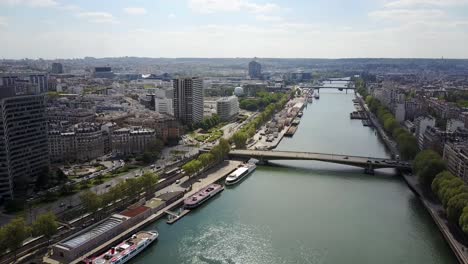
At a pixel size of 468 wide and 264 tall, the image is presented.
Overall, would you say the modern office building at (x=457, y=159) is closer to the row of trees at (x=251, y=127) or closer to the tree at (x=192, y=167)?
the row of trees at (x=251, y=127)

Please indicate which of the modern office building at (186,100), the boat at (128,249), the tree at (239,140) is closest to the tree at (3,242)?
the boat at (128,249)

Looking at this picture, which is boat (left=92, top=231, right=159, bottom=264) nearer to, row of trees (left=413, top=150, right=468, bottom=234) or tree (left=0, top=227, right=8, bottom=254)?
tree (left=0, top=227, right=8, bottom=254)

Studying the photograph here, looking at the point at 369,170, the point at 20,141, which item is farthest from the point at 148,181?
the point at 369,170

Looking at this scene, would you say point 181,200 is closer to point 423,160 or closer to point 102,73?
point 423,160

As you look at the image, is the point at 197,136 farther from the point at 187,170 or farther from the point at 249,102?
the point at 249,102

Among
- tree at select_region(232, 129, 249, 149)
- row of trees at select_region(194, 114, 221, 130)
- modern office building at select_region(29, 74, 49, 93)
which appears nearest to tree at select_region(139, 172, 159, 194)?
tree at select_region(232, 129, 249, 149)

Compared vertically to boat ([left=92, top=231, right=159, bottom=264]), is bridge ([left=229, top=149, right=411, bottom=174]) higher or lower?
higher
